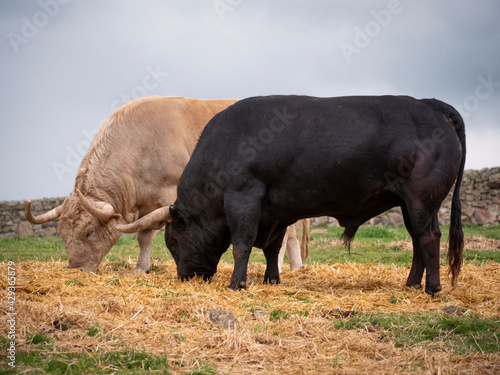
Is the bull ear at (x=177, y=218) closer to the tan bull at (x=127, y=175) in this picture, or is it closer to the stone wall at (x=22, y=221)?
the tan bull at (x=127, y=175)

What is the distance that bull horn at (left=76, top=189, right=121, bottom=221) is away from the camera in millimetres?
7301

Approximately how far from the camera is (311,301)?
5.48m

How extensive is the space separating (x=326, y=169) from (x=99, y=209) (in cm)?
326

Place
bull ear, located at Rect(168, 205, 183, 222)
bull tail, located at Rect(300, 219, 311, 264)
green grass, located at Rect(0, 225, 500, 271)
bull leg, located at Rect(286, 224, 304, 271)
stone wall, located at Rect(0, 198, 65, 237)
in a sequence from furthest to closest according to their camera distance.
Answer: stone wall, located at Rect(0, 198, 65, 237)
green grass, located at Rect(0, 225, 500, 271)
bull tail, located at Rect(300, 219, 311, 264)
bull leg, located at Rect(286, 224, 304, 271)
bull ear, located at Rect(168, 205, 183, 222)

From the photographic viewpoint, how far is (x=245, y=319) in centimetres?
467

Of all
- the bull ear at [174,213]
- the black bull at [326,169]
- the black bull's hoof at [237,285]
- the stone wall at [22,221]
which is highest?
the black bull at [326,169]

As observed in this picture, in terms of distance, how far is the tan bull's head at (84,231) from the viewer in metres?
7.62

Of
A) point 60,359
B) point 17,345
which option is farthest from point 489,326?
point 17,345

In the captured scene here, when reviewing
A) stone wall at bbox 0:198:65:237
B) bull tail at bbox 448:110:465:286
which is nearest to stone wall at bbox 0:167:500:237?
stone wall at bbox 0:198:65:237

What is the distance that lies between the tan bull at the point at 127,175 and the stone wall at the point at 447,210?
30.6 feet

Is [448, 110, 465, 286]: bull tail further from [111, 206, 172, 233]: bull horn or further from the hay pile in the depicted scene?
[111, 206, 172, 233]: bull horn

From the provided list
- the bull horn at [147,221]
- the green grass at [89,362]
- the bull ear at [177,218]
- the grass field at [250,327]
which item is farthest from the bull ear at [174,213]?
the green grass at [89,362]

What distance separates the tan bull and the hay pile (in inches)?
37.5

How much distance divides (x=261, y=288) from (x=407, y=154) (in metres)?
2.02
